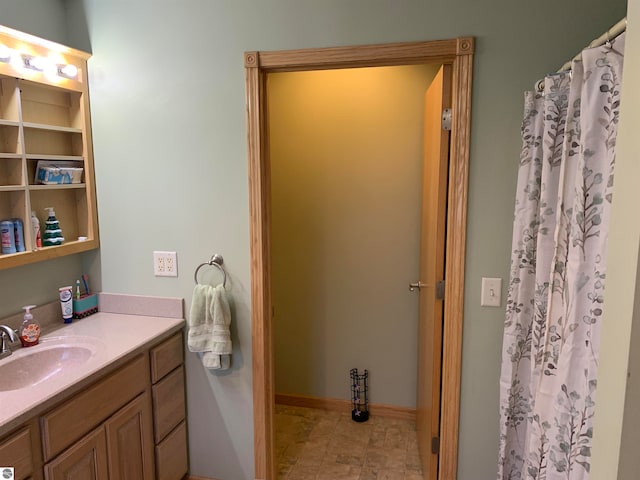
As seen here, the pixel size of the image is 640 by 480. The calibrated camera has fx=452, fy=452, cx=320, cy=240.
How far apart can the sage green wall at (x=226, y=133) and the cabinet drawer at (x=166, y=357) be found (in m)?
0.08

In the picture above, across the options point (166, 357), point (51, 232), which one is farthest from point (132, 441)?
point (51, 232)

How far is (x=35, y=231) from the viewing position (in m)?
1.92

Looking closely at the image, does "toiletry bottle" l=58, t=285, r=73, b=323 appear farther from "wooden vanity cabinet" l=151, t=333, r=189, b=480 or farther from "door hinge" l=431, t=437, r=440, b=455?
"door hinge" l=431, t=437, r=440, b=455

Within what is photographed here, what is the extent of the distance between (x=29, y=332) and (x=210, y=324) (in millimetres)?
723

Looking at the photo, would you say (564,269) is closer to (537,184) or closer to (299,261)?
(537,184)

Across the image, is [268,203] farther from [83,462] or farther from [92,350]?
[83,462]

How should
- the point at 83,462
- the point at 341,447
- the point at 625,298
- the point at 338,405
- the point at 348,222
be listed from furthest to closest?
the point at 338,405 → the point at 348,222 → the point at 341,447 → the point at 83,462 → the point at 625,298

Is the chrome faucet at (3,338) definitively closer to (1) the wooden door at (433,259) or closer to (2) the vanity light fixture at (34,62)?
(2) the vanity light fixture at (34,62)

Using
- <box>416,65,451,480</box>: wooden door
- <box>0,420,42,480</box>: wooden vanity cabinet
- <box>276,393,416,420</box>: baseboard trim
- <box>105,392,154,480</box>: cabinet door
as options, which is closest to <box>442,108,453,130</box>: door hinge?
<box>416,65,451,480</box>: wooden door

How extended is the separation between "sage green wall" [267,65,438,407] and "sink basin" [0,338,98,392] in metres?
1.39

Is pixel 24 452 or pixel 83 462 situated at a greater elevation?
pixel 24 452

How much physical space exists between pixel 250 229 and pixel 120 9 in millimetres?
1154

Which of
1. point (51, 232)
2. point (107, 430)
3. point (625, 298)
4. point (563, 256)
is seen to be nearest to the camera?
point (625, 298)

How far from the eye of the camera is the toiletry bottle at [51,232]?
2.00 m
